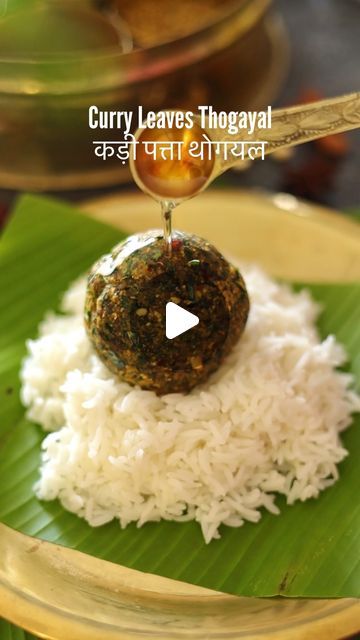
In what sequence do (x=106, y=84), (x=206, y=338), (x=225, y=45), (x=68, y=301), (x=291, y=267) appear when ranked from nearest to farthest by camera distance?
(x=206, y=338), (x=68, y=301), (x=291, y=267), (x=106, y=84), (x=225, y=45)

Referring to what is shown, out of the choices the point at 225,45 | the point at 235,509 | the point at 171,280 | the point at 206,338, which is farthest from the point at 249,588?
the point at 225,45

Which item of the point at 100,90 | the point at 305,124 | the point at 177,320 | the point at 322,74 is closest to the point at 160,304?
the point at 177,320

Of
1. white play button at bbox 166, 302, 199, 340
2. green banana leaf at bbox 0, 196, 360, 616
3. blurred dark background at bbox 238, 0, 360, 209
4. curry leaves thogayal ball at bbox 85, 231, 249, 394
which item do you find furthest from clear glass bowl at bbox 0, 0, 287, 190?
white play button at bbox 166, 302, 199, 340

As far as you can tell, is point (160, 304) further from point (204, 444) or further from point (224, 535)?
point (224, 535)

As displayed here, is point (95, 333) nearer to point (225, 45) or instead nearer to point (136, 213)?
point (136, 213)


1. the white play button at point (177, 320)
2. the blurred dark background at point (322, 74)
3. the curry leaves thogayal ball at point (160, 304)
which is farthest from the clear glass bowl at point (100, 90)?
the white play button at point (177, 320)

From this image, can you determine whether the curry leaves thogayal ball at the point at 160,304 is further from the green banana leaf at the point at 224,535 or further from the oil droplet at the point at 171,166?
the green banana leaf at the point at 224,535
